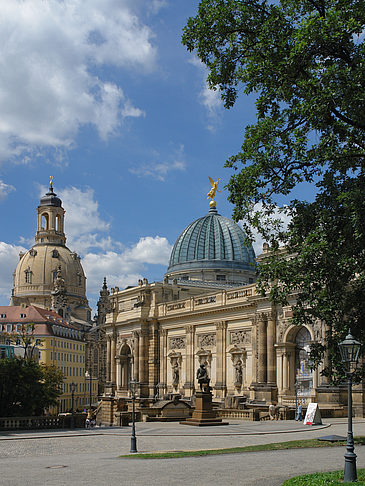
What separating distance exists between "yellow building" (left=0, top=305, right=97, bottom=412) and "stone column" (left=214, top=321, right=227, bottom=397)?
41.6 m

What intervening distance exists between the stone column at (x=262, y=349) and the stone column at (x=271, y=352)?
0.76m

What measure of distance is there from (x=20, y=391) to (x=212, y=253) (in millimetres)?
42352

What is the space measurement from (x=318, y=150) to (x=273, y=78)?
294cm

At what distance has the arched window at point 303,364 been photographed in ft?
155

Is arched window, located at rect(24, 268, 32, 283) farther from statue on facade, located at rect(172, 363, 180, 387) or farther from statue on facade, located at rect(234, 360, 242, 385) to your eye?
statue on facade, located at rect(234, 360, 242, 385)

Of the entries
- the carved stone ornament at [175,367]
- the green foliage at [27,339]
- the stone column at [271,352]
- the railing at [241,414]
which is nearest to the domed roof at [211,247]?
the carved stone ornament at [175,367]

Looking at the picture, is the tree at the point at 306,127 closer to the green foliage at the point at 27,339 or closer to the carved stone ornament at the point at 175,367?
the green foliage at the point at 27,339

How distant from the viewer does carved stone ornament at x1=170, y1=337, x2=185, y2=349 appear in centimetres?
6581

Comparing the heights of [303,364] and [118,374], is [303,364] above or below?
above

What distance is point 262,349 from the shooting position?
51438mm

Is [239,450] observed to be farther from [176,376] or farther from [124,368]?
[124,368]

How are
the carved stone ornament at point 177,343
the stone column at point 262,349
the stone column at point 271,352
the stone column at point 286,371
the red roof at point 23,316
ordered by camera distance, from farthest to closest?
1. the red roof at point 23,316
2. the carved stone ornament at point 177,343
3. the stone column at point 262,349
4. the stone column at point 271,352
5. the stone column at point 286,371

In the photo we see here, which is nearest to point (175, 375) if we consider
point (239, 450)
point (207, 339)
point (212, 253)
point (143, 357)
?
point (143, 357)

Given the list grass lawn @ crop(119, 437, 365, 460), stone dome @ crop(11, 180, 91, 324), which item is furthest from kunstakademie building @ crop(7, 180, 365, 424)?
stone dome @ crop(11, 180, 91, 324)
